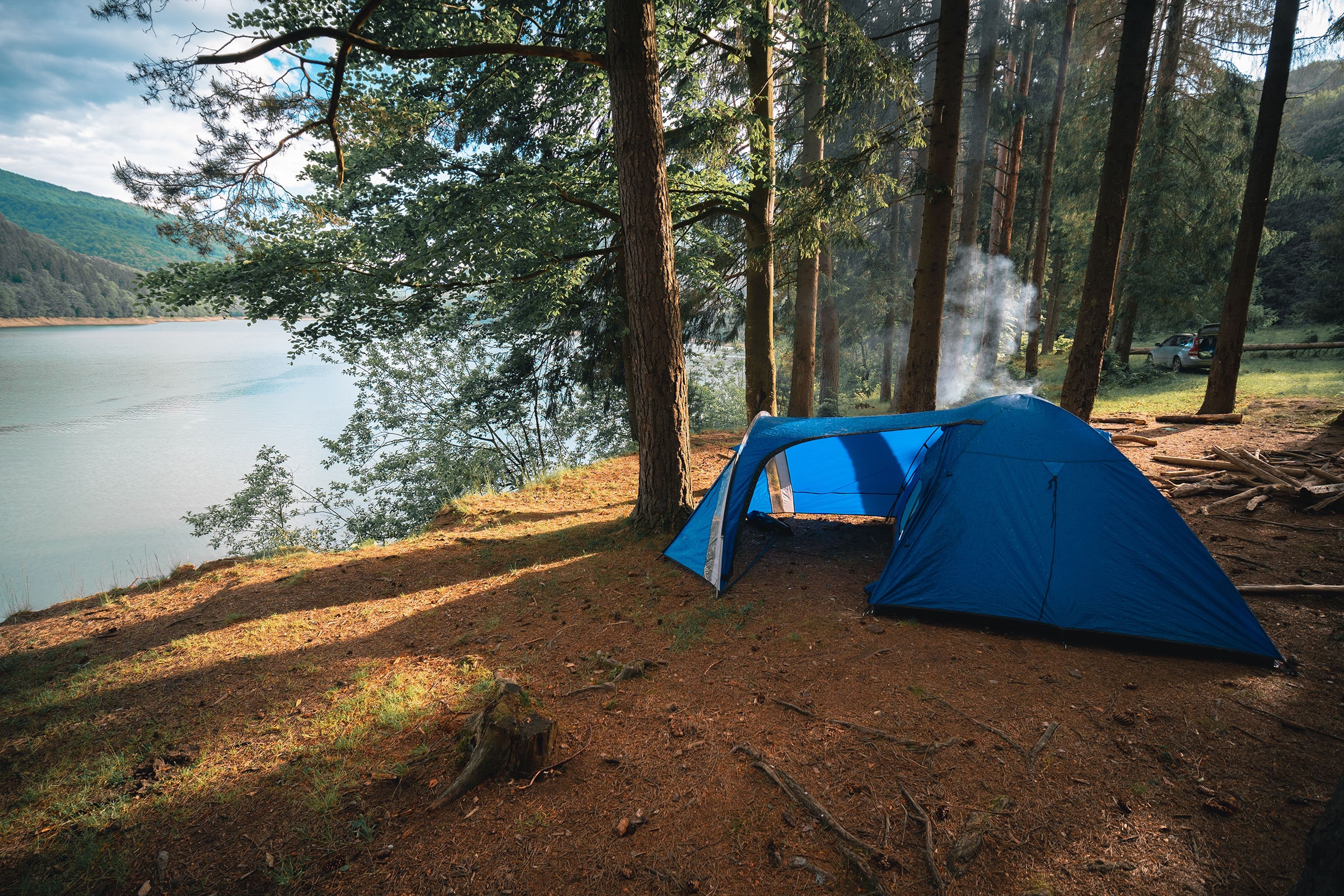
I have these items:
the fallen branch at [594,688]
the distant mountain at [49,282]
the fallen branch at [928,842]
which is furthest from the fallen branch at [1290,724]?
the distant mountain at [49,282]

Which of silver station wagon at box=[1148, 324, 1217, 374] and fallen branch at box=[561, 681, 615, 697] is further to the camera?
silver station wagon at box=[1148, 324, 1217, 374]

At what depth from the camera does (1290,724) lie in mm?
3184

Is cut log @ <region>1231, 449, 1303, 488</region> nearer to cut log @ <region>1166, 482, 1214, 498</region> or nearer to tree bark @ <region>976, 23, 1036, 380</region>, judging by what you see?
cut log @ <region>1166, 482, 1214, 498</region>

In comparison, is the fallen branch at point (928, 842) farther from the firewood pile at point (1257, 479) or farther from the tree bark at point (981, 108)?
the tree bark at point (981, 108)

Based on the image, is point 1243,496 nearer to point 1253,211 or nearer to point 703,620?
Result: point 1253,211

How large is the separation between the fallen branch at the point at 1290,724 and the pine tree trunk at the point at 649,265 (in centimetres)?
485

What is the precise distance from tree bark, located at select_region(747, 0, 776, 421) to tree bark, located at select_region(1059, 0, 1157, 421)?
495 centimetres

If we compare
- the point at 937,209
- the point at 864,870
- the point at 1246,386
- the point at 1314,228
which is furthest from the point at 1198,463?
the point at 1314,228

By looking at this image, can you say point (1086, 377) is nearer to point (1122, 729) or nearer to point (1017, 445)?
point (1017, 445)

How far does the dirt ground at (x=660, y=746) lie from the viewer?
8.06 feet

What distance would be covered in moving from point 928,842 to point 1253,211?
514 inches

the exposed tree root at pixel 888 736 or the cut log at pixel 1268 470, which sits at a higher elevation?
the cut log at pixel 1268 470

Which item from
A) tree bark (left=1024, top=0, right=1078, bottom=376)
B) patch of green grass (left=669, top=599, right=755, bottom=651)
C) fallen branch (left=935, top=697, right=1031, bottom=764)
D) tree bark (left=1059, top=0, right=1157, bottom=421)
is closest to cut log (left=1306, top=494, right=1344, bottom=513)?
tree bark (left=1059, top=0, right=1157, bottom=421)

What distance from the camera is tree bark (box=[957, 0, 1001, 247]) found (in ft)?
52.6
